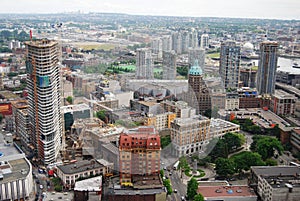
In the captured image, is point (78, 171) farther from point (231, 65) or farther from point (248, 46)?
Answer: point (248, 46)

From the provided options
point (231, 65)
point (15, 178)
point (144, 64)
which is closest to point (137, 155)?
point (15, 178)

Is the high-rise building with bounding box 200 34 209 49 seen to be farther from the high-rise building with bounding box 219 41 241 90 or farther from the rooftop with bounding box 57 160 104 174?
the rooftop with bounding box 57 160 104 174

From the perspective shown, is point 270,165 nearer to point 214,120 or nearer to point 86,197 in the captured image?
point 214,120

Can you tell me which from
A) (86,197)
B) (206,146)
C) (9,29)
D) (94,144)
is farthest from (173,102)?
Answer: (9,29)

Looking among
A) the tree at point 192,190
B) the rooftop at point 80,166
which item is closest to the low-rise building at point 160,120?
the rooftop at point 80,166

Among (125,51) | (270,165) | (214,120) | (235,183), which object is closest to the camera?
(235,183)

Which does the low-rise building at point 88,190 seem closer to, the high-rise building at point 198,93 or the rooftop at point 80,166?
the rooftop at point 80,166
